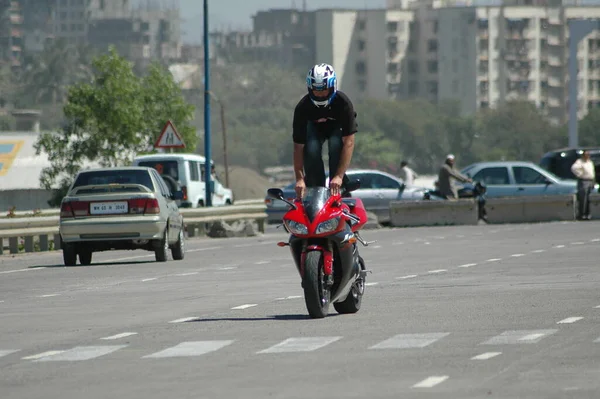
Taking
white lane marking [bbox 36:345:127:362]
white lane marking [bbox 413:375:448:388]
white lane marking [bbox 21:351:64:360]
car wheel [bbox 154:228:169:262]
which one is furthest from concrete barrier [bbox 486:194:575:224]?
white lane marking [bbox 413:375:448:388]

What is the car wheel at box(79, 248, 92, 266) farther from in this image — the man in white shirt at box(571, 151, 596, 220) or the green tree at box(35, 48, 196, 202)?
the green tree at box(35, 48, 196, 202)

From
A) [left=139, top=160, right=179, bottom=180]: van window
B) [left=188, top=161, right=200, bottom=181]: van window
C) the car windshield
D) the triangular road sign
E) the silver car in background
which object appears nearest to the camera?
the car windshield

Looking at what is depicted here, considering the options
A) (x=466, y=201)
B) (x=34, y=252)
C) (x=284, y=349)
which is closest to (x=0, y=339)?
(x=284, y=349)

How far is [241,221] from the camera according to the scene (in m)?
38.4

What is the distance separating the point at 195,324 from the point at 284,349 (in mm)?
2325

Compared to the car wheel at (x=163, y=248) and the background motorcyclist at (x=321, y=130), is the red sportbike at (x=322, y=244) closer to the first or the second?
the background motorcyclist at (x=321, y=130)

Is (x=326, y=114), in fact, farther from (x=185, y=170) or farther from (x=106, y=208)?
(x=185, y=170)

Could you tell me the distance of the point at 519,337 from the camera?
11.4 m

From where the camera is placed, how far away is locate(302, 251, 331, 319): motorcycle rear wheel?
13.1m

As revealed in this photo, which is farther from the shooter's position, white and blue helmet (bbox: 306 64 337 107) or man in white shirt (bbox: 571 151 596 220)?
Result: man in white shirt (bbox: 571 151 596 220)

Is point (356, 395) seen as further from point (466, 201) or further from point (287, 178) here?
point (287, 178)

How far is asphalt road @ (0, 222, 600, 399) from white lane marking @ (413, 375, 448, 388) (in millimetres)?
23

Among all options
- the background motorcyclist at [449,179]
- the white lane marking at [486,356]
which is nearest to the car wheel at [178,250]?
the white lane marking at [486,356]

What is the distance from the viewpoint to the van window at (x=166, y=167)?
41.7 m
